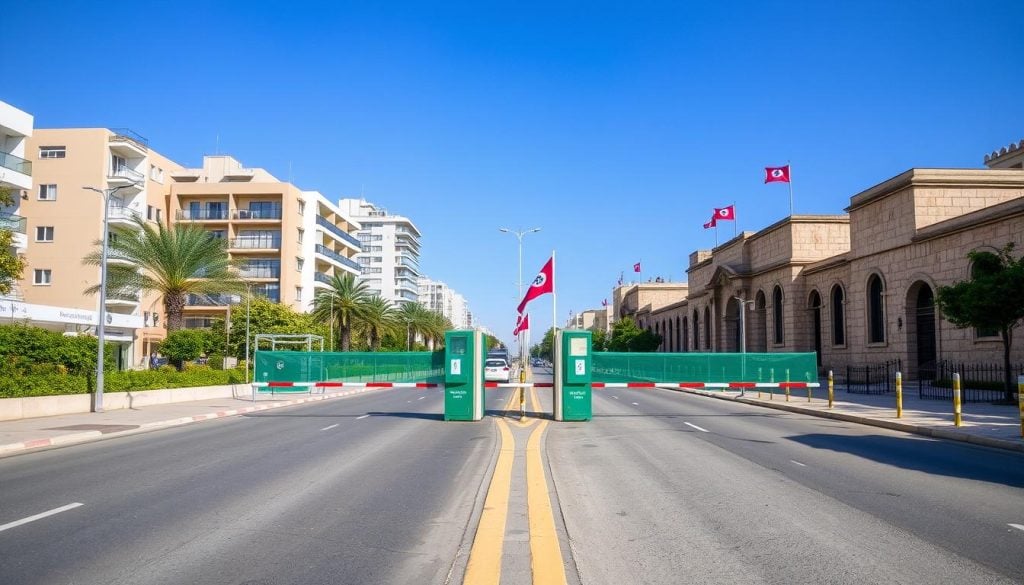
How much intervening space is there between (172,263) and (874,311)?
3562 centimetres

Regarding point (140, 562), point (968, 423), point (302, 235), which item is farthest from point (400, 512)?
point (302, 235)

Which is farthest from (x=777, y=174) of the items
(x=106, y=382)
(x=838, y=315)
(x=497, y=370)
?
A: (x=106, y=382)

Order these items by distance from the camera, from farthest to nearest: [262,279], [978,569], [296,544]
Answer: [262,279] → [296,544] → [978,569]

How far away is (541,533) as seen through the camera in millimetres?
6848

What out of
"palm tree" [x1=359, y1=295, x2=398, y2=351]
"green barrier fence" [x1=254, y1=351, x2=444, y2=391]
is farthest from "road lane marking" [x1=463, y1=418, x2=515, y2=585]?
"palm tree" [x1=359, y1=295, x2=398, y2=351]

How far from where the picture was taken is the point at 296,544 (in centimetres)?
650

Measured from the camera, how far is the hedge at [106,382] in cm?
1977

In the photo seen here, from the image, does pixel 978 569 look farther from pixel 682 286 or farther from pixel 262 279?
pixel 682 286

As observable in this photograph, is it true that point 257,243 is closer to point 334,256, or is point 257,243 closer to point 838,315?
point 334,256

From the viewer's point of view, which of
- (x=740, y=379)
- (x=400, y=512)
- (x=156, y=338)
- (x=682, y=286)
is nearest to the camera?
(x=400, y=512)

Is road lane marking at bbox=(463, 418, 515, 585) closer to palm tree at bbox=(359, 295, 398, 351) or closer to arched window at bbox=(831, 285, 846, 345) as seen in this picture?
arched window at bbox=(831, 285, 846, 345)

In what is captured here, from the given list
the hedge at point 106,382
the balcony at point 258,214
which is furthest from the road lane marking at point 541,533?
the balcony at point 258,214

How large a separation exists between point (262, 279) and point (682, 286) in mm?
57191

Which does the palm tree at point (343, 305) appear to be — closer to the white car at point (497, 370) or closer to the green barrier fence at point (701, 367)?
the white car at point (497, 370)
